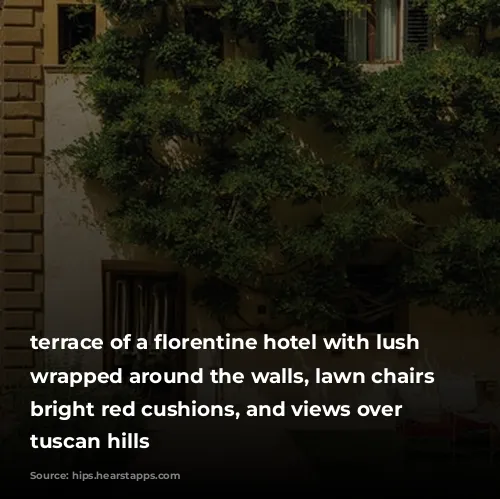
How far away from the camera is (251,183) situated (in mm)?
14891

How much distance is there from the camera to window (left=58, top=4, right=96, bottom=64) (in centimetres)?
1616

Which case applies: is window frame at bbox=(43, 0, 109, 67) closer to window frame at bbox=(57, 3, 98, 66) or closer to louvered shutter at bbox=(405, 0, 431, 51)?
window frame at bbox=(57, 3, 98, 66)

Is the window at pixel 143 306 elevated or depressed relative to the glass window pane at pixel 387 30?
depressed

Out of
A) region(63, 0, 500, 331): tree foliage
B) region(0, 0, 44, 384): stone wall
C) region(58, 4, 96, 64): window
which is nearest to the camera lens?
region(63, 0, 500, 331): tree foliage

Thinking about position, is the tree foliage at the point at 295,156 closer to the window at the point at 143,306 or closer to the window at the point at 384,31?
the window at the point at 384,31

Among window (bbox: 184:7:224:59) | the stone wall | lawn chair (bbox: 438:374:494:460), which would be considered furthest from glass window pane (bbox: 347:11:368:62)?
lawn chair (bbox: 438:374:494:460)

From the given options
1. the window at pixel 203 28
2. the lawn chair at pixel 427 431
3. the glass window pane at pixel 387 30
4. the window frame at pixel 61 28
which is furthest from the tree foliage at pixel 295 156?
the lawn chair at pixel 427 431

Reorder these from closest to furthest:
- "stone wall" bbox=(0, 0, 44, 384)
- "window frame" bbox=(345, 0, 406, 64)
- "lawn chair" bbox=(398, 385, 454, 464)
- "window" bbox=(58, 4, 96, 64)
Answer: "lawn chair" bbox=(398, 385, 454, 464) < "stone wall" bbox=(0, 0, 44, 384) < "window" bbox=(58, 4, 96, 64) < "window frame" bbox=(345, 0, 406, 64)

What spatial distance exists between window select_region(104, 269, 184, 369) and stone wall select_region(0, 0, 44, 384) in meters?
1.09

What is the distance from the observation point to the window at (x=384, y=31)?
16.2m

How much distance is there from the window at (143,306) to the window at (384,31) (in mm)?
4252

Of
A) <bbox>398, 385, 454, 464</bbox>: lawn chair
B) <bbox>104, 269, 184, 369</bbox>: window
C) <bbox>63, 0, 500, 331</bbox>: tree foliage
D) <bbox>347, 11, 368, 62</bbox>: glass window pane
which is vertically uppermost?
<bbox>347, 11, 368, 62</bbox>: glass window pane

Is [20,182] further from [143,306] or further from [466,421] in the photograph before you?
[466,421]

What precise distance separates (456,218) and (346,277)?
1720 millimetres
